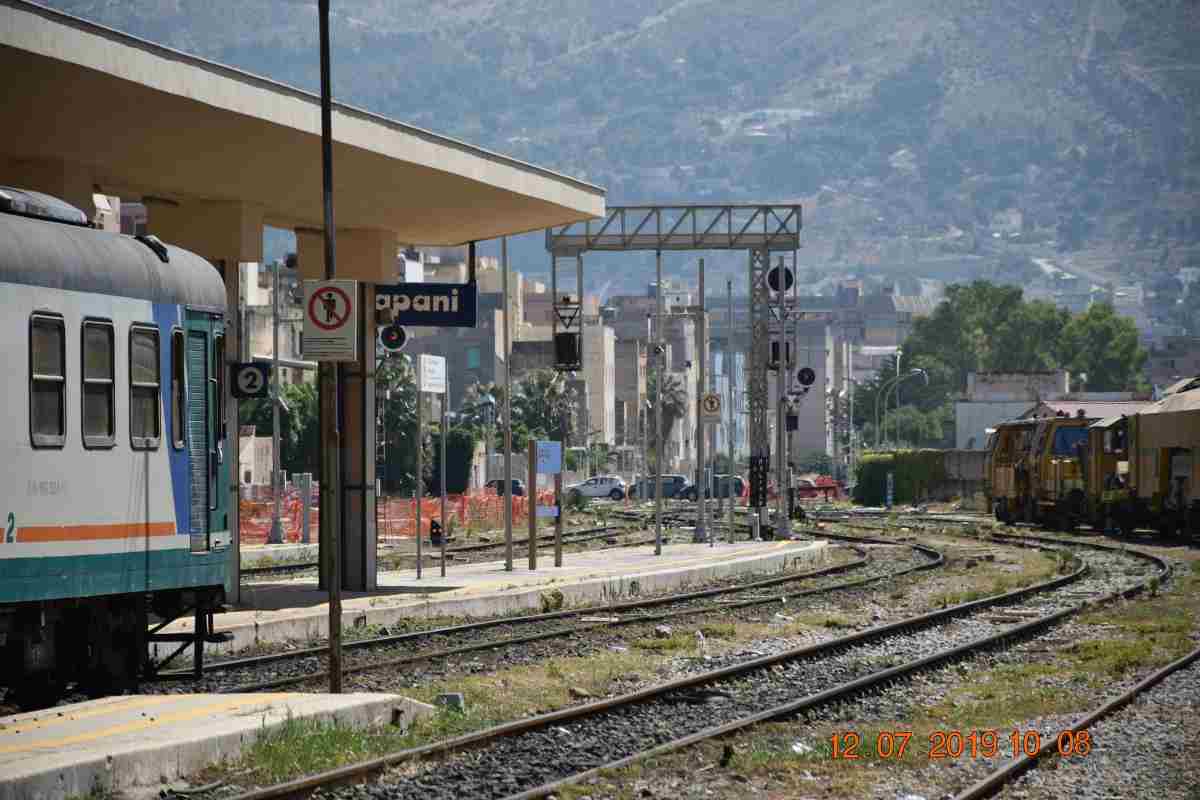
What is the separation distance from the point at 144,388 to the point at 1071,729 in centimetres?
732

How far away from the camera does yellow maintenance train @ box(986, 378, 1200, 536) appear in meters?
46.3

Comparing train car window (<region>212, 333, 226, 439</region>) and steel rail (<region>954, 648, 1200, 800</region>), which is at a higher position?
train car window (<region>212, 333, 226, 439</region>)

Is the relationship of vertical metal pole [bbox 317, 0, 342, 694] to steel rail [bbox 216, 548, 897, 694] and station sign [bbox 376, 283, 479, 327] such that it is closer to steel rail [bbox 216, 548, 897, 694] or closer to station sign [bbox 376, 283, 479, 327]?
steel rail [bbox 216, 548, 897, 694]

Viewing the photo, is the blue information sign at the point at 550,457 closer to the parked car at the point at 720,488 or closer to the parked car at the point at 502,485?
the parked car at the point at 720,488

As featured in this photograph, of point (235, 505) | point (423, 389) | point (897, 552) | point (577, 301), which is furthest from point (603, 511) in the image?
point (235, 505)

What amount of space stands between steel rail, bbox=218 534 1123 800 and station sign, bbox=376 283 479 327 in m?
7.68

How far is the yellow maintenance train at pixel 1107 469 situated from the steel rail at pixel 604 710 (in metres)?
22.0

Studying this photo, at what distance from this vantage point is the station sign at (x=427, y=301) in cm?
2766

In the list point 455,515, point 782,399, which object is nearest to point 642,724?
point 782,399

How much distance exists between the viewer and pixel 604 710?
15555 millimetres

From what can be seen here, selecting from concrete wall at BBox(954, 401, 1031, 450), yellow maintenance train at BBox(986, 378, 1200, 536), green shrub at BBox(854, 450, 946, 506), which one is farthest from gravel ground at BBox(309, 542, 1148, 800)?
concrete wall at BBox(954, 401, 1031, 450)

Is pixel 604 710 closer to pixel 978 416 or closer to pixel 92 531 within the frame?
pixel 92 531

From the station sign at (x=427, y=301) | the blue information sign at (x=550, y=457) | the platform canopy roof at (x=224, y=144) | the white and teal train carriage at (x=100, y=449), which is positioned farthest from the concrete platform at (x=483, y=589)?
the platform canopy roof at (x=224, y=144)

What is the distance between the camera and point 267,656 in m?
19.2
